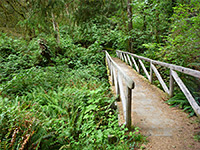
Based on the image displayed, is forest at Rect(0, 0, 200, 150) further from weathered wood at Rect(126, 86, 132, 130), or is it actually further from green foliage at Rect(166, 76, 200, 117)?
weathered wood at Rect(126, 86, 132, 130)

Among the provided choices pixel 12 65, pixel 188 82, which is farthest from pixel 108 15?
pixel 188 82

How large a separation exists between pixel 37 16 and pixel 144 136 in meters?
8.07

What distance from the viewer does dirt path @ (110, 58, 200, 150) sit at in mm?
2156

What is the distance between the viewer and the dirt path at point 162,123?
2.16m

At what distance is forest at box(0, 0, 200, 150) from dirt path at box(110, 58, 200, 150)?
20cm

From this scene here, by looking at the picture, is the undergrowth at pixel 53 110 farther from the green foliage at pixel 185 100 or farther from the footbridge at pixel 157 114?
the green foliage at pixel 185 100

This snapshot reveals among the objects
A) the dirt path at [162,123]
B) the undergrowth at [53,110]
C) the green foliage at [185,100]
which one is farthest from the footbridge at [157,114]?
the undergrowth at [53,110]

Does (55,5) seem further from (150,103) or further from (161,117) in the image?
(161,117)

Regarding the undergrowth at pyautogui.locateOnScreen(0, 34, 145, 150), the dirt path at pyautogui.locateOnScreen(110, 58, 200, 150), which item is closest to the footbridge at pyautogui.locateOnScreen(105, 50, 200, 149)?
the dirt path at pyautogui.locateOnScreen(110, 58, 200, 150)

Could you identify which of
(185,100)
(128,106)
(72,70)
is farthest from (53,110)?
(72,70)

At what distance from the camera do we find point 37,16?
7.33 m

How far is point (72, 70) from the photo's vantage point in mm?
8906

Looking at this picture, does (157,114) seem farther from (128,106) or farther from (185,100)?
(128,106)

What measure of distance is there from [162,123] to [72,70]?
713cm
